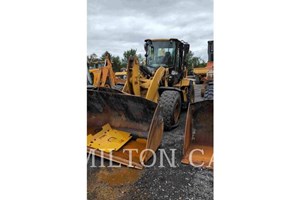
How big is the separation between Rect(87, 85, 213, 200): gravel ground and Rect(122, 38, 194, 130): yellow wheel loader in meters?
1.37

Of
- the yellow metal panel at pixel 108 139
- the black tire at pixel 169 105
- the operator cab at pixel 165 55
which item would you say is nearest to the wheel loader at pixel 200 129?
the black tire at pixel 169 105

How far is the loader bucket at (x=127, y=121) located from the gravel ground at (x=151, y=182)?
0.16 metres

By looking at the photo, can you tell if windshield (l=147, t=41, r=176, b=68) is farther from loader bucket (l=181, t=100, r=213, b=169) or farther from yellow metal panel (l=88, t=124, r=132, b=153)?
yellow metal panel (l=88, t=124, r=132, b=153)

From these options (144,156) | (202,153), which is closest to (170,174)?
(144,156)

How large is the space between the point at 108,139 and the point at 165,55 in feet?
9.37

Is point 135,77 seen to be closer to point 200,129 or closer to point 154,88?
point 154,88

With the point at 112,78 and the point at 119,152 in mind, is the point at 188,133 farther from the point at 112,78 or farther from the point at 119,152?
the point at 112,78

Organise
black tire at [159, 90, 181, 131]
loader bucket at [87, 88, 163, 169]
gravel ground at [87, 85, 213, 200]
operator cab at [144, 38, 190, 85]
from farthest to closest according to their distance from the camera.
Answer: operator cab at [144, 38, 190, 85], black tire at [159, 90, 181, 131], loader bucket at [87, 88, 163, 169], gravel ground at [87, 85, 213, 200]

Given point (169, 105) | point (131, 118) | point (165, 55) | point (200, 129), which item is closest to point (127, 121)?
point (131, 118)

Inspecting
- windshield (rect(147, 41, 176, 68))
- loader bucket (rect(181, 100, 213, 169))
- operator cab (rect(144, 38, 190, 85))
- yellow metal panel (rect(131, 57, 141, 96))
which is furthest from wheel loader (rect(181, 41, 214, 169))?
windshield (rect(147, 41, 176, 68))

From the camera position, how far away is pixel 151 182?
2.73m

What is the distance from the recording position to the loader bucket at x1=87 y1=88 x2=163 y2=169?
10.6 feet

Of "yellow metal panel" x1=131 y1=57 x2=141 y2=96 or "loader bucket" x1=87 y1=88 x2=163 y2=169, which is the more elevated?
Answer: "yellow metal panel" x1=131 y1=57 x2=141 y2=96

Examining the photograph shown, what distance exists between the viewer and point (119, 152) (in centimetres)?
338
